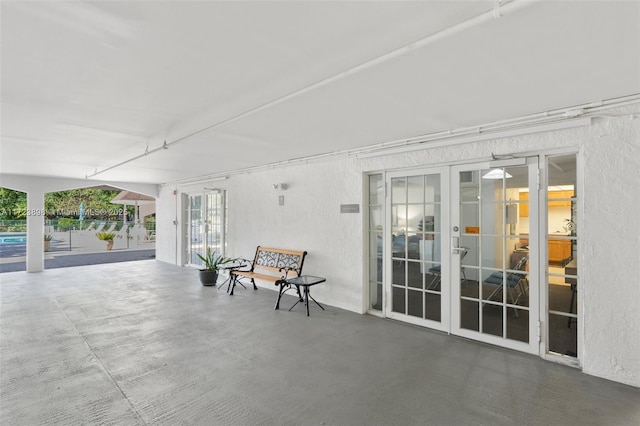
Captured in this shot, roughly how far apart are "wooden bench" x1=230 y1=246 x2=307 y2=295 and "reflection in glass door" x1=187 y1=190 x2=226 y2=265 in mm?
1611

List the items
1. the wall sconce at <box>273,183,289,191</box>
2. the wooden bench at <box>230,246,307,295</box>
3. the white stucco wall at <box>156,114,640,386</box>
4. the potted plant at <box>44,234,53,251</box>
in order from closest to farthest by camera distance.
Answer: the white stucco wall at <box>156,114,640,386</box> → the wooden bench at <box>230,246,307,295</box> → the wall sconce at <box>273,183,289,191</box> → the potted plant at <box>44,234,53,251</box>

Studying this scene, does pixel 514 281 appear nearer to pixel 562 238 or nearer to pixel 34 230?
pixel 562 238

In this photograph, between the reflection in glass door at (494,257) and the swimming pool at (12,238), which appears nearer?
the reflection in glass door at (494,257)

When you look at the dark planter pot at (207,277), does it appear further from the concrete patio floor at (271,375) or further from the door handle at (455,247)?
the door handle at (455,247)

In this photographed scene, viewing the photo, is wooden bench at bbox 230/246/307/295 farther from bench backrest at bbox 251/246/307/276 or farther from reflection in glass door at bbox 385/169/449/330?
reflection in glass door at bbox 385/169/449/330

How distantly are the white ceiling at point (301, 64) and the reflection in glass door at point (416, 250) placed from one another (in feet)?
2.85

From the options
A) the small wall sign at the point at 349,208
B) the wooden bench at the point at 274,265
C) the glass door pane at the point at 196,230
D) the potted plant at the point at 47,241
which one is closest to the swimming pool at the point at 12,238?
the potted plant at the point at 47,241

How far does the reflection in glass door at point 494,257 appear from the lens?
3369 millimetres

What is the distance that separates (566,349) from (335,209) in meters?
3.18

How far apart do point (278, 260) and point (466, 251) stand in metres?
3.25

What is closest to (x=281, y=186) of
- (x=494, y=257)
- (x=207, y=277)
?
(x=207, y=277)

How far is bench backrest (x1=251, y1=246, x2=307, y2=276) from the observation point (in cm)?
537

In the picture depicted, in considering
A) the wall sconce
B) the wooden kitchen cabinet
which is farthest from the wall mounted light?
the wall sconce

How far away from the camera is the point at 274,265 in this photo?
5941 millimetres
